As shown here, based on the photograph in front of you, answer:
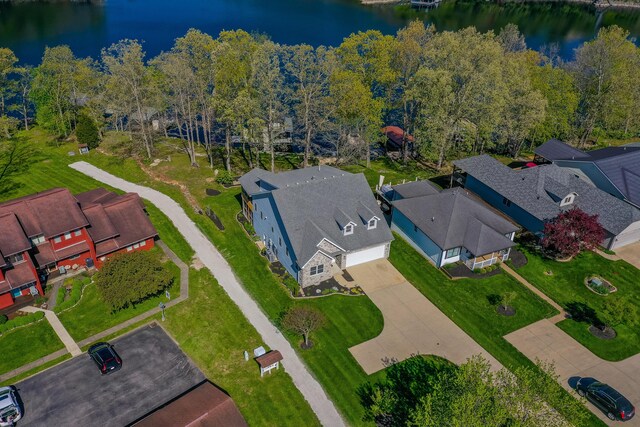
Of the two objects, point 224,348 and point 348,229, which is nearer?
point 224,348

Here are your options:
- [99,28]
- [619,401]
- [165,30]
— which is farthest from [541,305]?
[99,28]

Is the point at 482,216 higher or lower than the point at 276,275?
higher

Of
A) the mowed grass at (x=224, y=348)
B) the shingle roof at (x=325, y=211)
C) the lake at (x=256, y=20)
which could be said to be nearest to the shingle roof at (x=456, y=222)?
the shingle roof at (x=325, y=211)

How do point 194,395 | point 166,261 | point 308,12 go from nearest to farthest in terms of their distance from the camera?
point 194,395, point 166,261, point 308,12

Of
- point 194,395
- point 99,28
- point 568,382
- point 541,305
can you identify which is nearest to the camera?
point 194,395

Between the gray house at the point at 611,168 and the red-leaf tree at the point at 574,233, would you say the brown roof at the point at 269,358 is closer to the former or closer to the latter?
the red-leaf tree at the point at 574,233

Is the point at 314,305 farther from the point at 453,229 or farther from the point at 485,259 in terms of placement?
the point at 485,259

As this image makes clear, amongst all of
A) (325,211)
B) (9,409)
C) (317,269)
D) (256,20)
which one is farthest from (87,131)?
(256,20)

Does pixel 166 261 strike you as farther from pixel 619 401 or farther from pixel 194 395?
pixel 619 401
